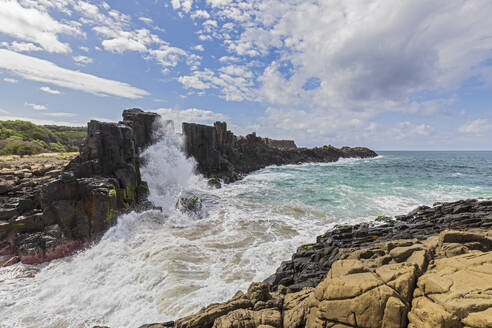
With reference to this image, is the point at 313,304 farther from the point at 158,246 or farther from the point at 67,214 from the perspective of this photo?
the point at 67,214

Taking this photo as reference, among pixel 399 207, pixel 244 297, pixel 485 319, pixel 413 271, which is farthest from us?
pixel 399 207

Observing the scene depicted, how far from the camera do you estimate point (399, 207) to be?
16516mm

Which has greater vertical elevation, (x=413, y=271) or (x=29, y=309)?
(x=413, y=271)

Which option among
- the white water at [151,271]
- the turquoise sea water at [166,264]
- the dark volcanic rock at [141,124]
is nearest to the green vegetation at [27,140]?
Result: the dark volcanic rock at [141,124]

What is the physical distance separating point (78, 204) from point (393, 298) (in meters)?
14.1

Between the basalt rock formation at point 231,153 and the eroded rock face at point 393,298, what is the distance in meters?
25.7

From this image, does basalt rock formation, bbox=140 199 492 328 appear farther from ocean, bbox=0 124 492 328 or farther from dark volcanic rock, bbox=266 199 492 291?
ocean, bbox=0 124 492 328

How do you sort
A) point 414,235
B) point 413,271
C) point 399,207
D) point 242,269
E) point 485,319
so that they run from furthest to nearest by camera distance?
point 399,207
point 414,235
point 242,269
point 413,271
point 485,319

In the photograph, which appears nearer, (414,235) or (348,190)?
(414,235)

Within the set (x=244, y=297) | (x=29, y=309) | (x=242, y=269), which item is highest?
(x=244, y=297)

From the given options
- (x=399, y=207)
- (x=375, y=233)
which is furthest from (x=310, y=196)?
(x=375, y=233)

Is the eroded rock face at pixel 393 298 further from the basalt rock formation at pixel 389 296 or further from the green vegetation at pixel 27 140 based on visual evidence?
the green vegetation at pixel 27 140

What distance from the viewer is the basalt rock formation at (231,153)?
31.8 meters

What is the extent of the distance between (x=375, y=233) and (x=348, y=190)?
14.4 metres
